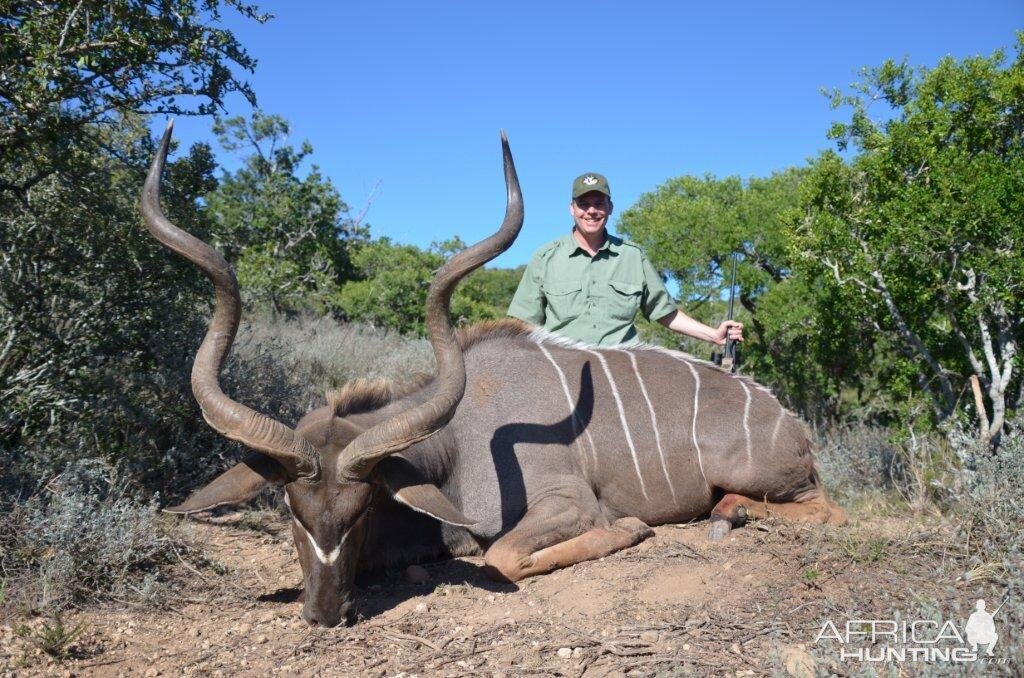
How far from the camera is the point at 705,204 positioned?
8.88 meters

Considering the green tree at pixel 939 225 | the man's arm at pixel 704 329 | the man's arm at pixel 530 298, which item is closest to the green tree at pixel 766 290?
the green tree at pixel 939 225

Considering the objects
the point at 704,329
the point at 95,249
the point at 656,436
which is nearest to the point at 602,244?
the point at 704,329

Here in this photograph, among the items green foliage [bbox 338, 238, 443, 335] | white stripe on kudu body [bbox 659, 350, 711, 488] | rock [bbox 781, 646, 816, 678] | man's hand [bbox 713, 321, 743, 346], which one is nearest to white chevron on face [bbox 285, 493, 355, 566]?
rock [bbox 781, 646, 816, 678]

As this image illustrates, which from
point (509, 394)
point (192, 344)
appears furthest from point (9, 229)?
point (509, 394)

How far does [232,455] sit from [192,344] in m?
0.80

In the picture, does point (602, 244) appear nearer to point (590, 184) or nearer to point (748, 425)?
point (590, 184)

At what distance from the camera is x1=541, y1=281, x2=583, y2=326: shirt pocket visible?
5422 mm

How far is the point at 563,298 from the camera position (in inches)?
215

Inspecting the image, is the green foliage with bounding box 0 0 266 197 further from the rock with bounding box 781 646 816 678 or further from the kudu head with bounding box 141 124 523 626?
the rock with bounding box 781 646 816 678

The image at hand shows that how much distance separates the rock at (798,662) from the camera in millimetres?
2646

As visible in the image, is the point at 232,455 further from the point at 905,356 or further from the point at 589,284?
the point at 905,356

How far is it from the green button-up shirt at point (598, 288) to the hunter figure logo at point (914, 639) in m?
2.74

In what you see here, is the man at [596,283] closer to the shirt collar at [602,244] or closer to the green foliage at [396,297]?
the shirt collar at [602,244]

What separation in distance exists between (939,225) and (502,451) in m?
3.09
